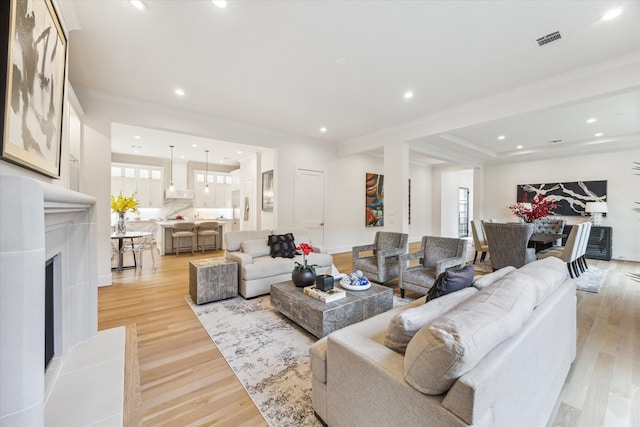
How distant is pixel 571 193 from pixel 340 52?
300 inches

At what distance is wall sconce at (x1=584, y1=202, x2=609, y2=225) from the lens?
596cm

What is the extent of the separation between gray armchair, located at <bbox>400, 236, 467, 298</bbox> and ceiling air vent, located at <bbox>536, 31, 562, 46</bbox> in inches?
88.3

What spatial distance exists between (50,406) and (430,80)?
4.60 meters

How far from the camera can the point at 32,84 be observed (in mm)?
1263

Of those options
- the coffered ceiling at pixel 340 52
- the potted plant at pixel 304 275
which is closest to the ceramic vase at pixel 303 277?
the potted plant at pixel 304 275

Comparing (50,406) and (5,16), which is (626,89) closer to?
(5,16)

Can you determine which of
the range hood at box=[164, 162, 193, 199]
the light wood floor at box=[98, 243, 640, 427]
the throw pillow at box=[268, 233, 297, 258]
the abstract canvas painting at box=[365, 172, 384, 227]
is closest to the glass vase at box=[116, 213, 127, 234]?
the light wood floor at box=[98, 243, 640, 427]

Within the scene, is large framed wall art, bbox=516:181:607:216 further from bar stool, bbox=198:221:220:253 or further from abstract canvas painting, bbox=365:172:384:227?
bar stool, bbox=198:221:220:253

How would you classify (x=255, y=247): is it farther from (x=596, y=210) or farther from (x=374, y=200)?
(x=596, y=210)

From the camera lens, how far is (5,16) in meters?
1.01

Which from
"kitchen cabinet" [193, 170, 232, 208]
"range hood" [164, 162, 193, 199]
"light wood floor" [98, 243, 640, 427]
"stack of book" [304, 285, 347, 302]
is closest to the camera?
"light wood floor" [98, 243, 640, 427]

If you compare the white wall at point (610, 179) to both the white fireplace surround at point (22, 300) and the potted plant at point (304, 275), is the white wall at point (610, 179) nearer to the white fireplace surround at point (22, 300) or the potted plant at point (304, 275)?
the potted plant at point (304, 275)

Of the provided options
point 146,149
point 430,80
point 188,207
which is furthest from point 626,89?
point 188,207

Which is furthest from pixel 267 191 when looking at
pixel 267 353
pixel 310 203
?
pixel 267 353
